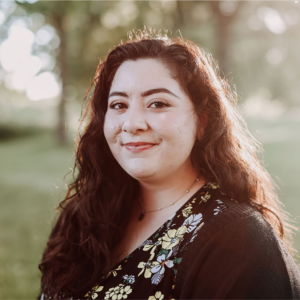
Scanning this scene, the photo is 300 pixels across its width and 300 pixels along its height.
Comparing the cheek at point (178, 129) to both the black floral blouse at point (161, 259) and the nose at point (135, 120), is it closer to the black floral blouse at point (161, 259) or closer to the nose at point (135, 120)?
the nose at point (135, 120)

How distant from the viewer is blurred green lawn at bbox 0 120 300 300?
15.1ft

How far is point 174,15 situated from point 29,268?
859cm

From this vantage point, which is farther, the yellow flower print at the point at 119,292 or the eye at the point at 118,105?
the eye at the point at 118,105

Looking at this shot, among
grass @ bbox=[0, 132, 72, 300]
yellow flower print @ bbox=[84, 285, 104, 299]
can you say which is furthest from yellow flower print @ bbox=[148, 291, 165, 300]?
grass @ bbox=[0, 132, 72, 300]

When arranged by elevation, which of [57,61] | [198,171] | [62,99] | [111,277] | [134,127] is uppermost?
[57,61]

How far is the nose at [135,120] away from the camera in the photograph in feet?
6.02

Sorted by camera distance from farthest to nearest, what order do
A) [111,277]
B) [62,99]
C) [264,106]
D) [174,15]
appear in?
[264,106] → [62,99] → [174,15] → [111,277]

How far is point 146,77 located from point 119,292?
3.70ft

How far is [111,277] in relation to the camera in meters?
1.80

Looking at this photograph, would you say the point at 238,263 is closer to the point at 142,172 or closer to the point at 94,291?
the point at 142,172

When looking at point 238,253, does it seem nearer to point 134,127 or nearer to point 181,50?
point 134,127

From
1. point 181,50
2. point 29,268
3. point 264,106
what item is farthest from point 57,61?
point 264,106

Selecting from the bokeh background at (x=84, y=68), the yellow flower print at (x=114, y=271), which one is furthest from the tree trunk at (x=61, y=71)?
the yellow flower print at (x=114, y=271)

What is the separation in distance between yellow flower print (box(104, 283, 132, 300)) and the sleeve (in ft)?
1.01
